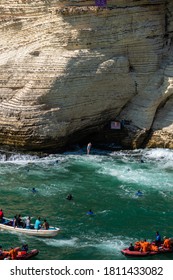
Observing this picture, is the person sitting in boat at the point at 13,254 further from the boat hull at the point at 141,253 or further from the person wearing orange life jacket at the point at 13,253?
the boat hull at the point at 141,253

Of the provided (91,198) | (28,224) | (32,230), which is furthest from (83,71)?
(32,230)

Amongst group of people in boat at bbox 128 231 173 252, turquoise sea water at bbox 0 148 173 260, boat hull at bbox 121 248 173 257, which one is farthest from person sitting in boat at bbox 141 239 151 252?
turquoise sea water at bbox 0 148 173 260

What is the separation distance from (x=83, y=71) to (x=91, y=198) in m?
10.1

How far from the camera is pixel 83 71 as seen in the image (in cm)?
4103

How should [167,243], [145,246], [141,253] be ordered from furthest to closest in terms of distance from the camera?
1. [167,243]
2. [145,246]
3. [141,253]

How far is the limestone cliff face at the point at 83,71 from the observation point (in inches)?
1606

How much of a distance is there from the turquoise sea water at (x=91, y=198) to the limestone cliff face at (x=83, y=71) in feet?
6.76

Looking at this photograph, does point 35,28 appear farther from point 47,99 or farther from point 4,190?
point 4,190

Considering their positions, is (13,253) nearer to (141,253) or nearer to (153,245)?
(141,253)

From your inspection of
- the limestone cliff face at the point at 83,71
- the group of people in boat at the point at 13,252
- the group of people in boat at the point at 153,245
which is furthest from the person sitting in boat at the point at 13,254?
the limestone cliff face at the point at 83,71

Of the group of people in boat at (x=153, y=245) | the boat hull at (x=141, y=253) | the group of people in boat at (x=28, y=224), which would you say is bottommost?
the boat hull at (x=141, y=253)

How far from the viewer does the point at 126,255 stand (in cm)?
2788

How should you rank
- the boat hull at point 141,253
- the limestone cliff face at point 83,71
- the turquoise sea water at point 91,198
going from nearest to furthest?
1. the boat hull at point 141,253
2. the turquoise sea water at point 91,198
3. the limestone cliff face at point 83,71

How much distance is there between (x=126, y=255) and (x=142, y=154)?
15518mm
